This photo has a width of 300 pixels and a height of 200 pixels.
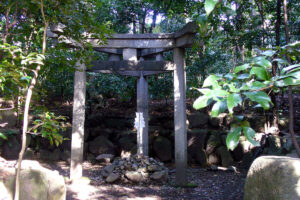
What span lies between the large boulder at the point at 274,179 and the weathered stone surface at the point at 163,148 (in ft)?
18.7

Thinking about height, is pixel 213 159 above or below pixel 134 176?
below

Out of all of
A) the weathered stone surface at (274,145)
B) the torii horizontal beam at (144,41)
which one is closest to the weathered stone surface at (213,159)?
the weathered stone surface at (274,145)

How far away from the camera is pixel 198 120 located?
852 cm

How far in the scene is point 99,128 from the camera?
29.3 ft

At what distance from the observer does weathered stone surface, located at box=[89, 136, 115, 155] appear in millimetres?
8328

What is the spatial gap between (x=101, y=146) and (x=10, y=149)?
2.76 metres

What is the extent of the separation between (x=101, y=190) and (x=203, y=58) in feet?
17.5

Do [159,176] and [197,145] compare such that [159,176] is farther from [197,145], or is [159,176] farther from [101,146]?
[101,146]

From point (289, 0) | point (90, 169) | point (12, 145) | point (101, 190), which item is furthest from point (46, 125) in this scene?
point (289, 0)

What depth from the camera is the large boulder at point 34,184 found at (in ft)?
7.37

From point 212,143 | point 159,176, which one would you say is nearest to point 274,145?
point 212,143

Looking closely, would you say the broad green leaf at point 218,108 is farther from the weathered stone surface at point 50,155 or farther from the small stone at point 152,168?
the weathered stone surface at point 50,155

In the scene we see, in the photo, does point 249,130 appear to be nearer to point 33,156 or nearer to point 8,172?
point 8,172

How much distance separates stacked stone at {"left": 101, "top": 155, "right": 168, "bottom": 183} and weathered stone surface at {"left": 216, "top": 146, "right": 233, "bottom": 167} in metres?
2.60
